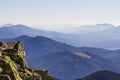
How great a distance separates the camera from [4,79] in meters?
57.7

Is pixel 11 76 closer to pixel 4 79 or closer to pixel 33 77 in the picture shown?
pixel 4 79

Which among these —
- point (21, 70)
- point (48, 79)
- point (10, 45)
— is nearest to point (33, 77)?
point (21, 70)

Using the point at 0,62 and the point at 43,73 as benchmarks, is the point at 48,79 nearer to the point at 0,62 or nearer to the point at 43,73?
the point at 43,73

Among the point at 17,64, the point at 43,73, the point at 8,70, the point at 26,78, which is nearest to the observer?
the point at 8,70

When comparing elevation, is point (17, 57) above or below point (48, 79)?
above

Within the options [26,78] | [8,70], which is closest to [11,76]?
[8,70]

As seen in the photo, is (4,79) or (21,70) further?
(21,70)

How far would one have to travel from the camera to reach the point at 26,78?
67312 mm

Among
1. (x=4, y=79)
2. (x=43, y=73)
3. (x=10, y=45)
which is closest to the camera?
(x=4, y=79)

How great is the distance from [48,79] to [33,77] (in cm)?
1638

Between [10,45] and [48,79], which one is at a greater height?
[10,45]

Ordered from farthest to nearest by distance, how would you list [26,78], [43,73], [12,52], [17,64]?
[43,73]
[12,52]
[17,64]
[26,78]

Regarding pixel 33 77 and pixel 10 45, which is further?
pixel 10 45

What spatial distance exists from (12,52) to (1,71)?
16080mm
